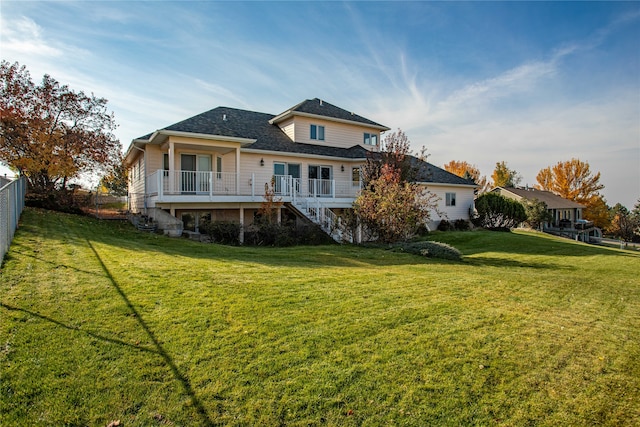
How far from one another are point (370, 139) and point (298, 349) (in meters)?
22.6

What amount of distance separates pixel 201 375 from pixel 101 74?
505 inches

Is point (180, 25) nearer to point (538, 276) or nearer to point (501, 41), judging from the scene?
point (501, 41)

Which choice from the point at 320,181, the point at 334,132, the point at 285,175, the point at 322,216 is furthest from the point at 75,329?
the point at 334,132

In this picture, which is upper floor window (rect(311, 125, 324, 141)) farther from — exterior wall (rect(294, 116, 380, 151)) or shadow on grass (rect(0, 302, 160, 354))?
shadow on grass (rect(0, 302, 160, 354))

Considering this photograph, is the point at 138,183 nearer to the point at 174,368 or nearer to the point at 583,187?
the point at 174,368

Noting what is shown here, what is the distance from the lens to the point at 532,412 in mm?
3338

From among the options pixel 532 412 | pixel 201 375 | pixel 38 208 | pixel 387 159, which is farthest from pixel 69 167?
pixel 532 412

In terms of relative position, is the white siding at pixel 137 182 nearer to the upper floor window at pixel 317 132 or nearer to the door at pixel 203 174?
the door at pixel 203 174

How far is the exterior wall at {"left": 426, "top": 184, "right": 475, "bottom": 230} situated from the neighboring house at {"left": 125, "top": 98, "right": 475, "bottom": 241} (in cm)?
185

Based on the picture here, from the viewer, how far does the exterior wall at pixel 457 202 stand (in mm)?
26442

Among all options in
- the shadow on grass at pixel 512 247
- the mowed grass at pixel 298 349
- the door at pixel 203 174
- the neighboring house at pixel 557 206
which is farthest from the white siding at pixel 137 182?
the neighboring house at pixel 557 206

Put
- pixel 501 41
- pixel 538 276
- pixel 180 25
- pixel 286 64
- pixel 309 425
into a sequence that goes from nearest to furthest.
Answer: pixel 309 425
pixel 538 276
pixel 180 25
pixel 501 41
pixel 286 64

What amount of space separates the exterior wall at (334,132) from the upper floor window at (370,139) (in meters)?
0.22

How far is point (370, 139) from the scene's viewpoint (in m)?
25.4
